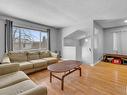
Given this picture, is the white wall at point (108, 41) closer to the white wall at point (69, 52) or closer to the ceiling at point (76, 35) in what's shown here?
the ceiling at point (76, 35)

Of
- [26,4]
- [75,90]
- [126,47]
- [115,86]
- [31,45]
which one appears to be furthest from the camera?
[126,47]

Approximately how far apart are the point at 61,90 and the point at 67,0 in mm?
2322

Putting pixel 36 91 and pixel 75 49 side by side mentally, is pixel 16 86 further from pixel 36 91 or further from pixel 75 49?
pixel 75 49

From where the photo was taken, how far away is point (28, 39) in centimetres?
448

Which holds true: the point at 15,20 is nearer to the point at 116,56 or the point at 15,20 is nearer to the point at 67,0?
the point at 67,0

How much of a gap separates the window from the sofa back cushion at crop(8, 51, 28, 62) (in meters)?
0.81

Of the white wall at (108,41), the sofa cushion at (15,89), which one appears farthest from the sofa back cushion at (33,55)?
the white wall at (108,41)

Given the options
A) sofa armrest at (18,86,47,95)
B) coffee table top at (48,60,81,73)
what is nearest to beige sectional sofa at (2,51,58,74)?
coffee table top at (48,60,81,73)

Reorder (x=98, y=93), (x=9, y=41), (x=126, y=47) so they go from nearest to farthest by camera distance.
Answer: (x=98, y=93) < (x=9, y=41) < (x=126, y=47)

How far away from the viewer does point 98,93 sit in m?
1.93

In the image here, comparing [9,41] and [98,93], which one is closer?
[98,93]

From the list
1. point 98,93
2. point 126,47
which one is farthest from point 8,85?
point 126,47

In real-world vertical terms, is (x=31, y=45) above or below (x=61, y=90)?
above

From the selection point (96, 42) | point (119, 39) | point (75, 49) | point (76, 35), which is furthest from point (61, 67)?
point (119, 39)
